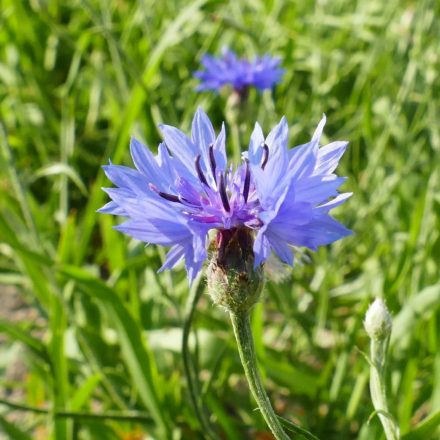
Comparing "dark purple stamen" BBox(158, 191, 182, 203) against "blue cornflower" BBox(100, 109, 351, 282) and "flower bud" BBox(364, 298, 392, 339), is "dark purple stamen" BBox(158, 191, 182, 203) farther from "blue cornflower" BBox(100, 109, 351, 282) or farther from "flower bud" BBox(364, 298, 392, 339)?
"flower bud" BBox(364, 298, 392, 339)

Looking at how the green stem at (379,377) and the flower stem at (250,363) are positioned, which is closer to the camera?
the flower stem at (250,363)

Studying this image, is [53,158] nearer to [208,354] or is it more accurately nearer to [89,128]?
[89,128]

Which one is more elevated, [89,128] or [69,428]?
[89,128]

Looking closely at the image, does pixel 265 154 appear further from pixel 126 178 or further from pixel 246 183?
pixel 126 178

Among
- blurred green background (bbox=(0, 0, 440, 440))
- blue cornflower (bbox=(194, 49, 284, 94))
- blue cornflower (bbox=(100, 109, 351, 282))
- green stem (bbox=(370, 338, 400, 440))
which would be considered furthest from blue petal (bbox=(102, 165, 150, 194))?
blue cornflower (bbox=(194, 49, 284, 94))

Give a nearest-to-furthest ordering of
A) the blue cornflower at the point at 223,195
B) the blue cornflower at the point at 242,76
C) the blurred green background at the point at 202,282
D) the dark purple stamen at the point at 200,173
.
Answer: the blue cornflower at the point at 223,195 < the dark purple stamen at the point at 200,173 < the blurred green background at the point at 202,282 < the blue cornflower at the point at 242,76

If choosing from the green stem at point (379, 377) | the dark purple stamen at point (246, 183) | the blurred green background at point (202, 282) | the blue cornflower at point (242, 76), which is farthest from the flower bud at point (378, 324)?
the blue cornflower at point (242, 76)

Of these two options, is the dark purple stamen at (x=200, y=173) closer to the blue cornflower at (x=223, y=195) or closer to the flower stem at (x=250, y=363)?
the blue cornflower at (x=223, y=195)

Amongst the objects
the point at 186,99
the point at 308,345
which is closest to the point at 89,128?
the point at 186,99
